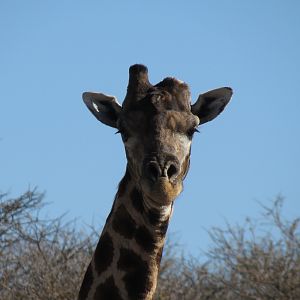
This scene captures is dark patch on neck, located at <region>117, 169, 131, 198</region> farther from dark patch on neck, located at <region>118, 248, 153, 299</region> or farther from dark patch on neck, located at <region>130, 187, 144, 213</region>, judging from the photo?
dark patch on neck, located at <region>118, 248, 153, 299</region>

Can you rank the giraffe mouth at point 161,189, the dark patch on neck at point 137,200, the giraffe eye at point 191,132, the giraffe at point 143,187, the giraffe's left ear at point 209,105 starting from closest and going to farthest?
the giraffe mouth at point 161,189 < the giraffe at point 143,187 < the dark patch on neck at point 137,200 < the giraffe eye at point 191,132 < the giraffe's left ear at point 209,105

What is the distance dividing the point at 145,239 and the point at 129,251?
0.53ft

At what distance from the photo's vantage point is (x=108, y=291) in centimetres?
989

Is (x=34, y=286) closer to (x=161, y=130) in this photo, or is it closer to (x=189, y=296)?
(x=189, y=296)

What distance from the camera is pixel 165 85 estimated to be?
10516mm

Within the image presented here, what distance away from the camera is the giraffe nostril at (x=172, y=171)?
9500 mm

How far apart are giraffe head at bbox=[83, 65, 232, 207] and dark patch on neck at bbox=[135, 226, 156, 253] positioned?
1.04ft

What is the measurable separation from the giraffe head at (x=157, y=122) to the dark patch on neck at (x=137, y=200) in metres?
0.09

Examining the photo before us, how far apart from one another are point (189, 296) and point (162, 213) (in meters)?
13.9

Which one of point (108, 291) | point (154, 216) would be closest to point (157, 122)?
point (154, 216)

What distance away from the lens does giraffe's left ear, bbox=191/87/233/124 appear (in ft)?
35.9

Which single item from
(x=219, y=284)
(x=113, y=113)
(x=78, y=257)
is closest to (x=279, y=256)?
(x=219, y=284)

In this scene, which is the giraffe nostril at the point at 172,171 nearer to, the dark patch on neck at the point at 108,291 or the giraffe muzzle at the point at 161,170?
the giraffe muzzle at the point at 161,170

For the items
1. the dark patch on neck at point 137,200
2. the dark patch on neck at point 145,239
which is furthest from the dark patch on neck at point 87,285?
the dark patch on neck at point 137,200
